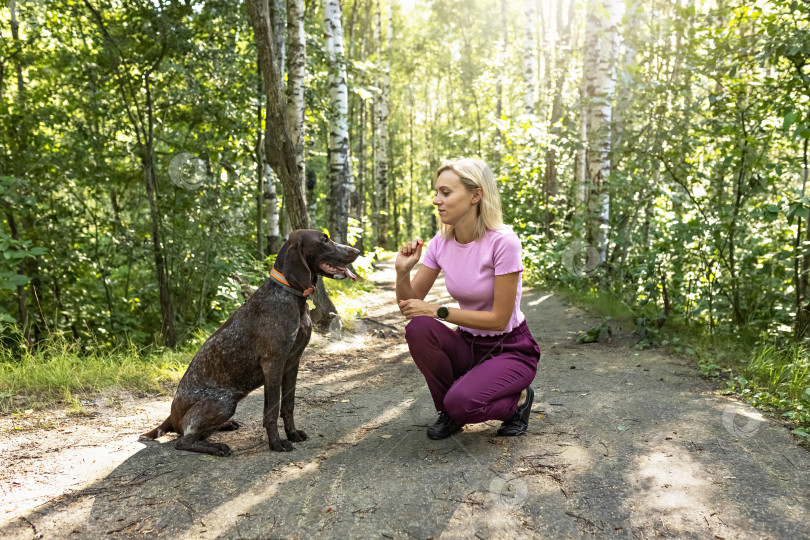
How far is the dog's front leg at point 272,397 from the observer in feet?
11.2

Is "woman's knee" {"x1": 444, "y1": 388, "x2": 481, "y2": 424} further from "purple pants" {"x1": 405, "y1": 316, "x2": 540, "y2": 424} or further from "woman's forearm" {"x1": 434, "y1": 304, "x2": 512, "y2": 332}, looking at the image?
"woman's forearm" {"x1": 434, "y1": 304, "x2": 512, "y2": 332}

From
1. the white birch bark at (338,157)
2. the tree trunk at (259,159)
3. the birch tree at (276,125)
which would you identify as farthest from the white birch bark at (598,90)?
the tree trunk at (259,159)

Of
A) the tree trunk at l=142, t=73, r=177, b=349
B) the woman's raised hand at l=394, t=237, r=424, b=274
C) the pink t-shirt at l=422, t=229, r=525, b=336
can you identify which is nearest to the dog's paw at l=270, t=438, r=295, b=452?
the woman's raised hand at l=394, t=237, r=424, b=274

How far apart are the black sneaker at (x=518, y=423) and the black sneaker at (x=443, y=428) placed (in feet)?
1.11

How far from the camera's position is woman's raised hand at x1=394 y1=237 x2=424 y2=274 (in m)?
3.75

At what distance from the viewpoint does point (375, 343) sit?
7.71 m

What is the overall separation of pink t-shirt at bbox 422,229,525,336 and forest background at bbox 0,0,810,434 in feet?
7.96

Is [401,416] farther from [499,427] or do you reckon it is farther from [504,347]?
[504,347]

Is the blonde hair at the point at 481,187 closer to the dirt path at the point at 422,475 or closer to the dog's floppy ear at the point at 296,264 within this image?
the dog's floppy ear at the point at 296,264

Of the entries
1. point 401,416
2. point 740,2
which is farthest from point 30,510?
point 740,2

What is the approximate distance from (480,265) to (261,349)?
5.12ft

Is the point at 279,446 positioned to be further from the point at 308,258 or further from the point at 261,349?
the point at 308,258

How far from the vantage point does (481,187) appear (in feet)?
12.0

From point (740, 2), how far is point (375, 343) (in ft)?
20.1
